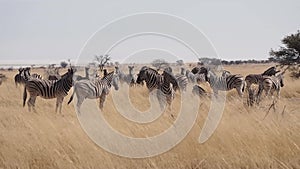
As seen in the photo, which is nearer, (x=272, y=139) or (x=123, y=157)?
(x=123, y=157)

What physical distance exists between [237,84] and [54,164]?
11.4m

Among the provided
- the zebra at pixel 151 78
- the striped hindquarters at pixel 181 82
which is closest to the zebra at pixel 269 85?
the striped hindquarters at pixel 181 82

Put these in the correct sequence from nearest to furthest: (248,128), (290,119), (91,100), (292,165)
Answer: (292,165) → (248,128) → (290,119) → (91,100)

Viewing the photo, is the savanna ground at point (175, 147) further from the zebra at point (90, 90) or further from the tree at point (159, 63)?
the tree at point (159, 63)

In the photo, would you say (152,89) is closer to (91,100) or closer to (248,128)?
(91,100)

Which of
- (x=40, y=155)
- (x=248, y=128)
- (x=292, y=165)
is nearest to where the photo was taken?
(x=292, y=165)

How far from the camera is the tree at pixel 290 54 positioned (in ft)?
84.7

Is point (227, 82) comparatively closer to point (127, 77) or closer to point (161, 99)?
point (161, 99)

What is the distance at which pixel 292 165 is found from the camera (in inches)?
183

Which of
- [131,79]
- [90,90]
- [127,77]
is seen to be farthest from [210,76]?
[90,90]

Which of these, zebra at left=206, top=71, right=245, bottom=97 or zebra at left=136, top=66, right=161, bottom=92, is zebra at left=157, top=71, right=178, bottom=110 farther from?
zebra at left=206, top=71, right=245, bottom=97

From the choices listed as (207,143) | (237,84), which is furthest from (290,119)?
(237,84)

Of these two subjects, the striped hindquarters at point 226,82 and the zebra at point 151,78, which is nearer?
the zebra at point 151,78

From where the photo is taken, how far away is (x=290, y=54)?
26.2 meters
